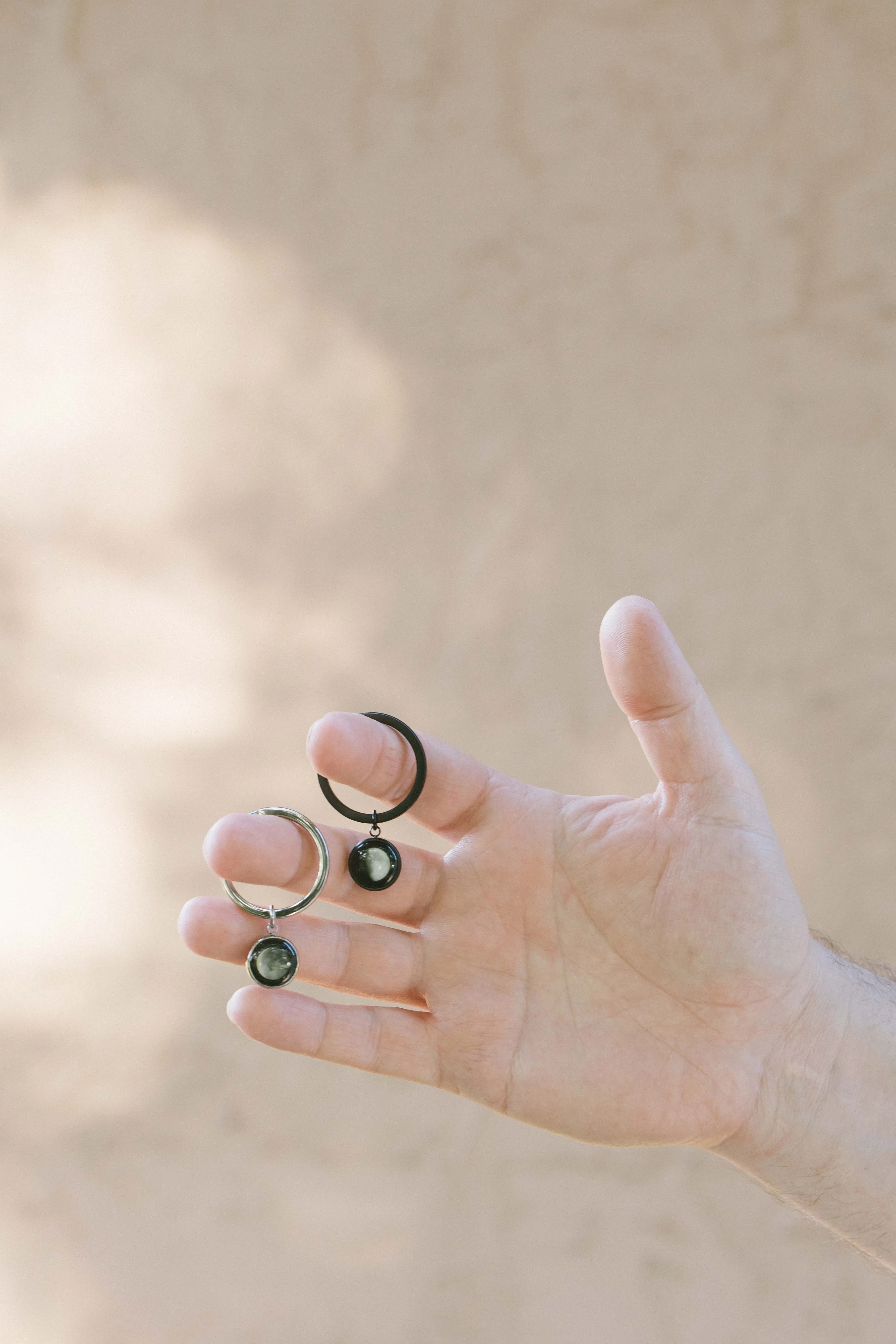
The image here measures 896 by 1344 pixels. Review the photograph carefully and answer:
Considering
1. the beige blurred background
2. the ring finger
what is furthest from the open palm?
the beige blurred background

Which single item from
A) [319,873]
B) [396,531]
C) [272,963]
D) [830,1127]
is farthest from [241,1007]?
[396,531]

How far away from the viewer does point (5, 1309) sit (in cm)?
169

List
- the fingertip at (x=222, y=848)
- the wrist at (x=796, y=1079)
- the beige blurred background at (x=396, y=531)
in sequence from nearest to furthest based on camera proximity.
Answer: the fingertip at (x=222, y=848) < the wrist at (x=796, y=1079) < the beige blurred background at (x=396, y=531)

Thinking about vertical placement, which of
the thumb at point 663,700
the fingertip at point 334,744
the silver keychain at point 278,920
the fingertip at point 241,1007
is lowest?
the fingertip at point 241,1007

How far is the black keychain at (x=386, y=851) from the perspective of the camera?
115 centimetres

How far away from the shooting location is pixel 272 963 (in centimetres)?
111

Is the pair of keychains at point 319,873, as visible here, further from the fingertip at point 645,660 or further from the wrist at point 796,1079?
the wrist at point 796,1079

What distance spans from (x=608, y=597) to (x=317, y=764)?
84 centimetres

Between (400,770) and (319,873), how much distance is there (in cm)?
14

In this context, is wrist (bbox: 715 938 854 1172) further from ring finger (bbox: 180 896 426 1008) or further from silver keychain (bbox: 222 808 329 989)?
silver keychain (bbox: 222 808 329 989)

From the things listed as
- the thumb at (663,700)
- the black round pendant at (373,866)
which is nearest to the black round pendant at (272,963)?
the black round pendant at (373,866)

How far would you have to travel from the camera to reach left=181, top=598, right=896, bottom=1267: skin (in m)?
1.13

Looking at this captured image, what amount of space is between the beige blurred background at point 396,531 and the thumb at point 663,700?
654 millimetres

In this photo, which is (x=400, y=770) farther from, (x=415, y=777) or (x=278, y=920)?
(x=278, y=920)
